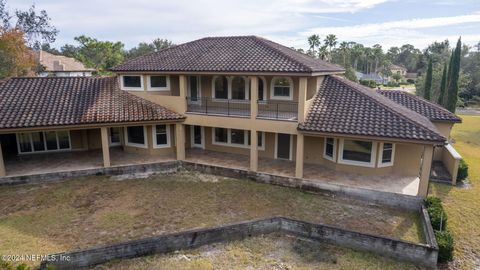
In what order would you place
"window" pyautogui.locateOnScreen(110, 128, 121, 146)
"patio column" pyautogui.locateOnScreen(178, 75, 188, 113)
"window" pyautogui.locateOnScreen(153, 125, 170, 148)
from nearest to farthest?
1. "patio column" pyautogui.locateOnScreen(178, 75, 188, 113)
2. "window" pyautogui.locateOnScreen(153, 125, 170, 148)
3. "window" pyautogui.locateOnScreen(110, 128, 121, 146)

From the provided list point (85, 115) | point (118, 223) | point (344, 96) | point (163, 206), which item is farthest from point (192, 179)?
point (344, 96)

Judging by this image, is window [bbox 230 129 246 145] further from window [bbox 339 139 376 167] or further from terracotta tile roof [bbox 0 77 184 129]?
window [bbox 339 139 376 167]

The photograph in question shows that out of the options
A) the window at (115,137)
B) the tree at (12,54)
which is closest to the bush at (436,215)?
the window at (115,137)

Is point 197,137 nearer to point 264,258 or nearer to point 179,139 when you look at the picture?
point 179,139

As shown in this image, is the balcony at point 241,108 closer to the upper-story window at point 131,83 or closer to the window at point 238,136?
the window at point 238,136

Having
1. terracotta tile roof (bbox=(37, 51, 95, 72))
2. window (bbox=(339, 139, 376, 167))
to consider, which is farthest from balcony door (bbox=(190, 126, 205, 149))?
terracotta tile roof (bbox=(37, 51, 95, 72))

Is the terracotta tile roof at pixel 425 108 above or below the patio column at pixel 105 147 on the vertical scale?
above
